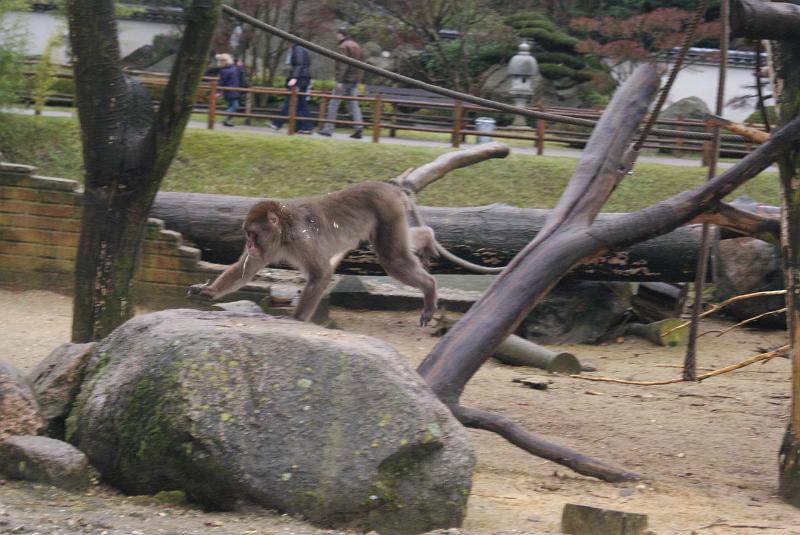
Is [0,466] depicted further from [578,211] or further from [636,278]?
[636,278]

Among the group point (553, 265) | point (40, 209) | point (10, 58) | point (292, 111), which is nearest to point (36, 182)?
point (40, 209)

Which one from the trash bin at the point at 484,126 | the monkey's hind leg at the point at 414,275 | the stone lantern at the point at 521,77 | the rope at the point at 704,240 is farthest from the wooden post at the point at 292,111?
the rope at the point at 704,240

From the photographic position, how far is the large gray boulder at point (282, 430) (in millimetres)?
4582

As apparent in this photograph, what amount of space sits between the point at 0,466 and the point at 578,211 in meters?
3.90

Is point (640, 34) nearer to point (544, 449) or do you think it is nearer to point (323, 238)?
point (323, 238)

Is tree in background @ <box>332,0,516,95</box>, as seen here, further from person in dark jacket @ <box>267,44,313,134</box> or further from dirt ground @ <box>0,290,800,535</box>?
dirt ground @ <box>0,290,800,535</box>

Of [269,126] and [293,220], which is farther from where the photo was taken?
[269,126]

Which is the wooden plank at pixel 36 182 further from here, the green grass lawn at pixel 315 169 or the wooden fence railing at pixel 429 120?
the wooden fence railing at pixel 429 120

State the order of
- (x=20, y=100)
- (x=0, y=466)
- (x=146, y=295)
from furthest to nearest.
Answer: (x=20, y=100), (x=146, y=295), (x=0, y=466)

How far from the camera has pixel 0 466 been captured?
4.87 metres

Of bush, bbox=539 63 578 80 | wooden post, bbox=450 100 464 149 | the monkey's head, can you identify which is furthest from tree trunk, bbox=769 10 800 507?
bush, bbox=539 63 578 80

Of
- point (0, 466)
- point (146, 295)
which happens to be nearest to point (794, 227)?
point (0, 466)

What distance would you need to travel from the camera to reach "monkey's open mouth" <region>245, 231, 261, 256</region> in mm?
6950

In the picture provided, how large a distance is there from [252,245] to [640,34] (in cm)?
2309
